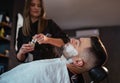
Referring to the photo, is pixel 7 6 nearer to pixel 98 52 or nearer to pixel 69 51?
pixel 69 51

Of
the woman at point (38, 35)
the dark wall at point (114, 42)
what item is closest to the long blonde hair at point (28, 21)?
the woman at point (38, 35)

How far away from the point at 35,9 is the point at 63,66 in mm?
376

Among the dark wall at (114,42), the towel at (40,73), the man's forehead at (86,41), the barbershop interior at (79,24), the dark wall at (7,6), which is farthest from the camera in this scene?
the dark wall at (114,42)

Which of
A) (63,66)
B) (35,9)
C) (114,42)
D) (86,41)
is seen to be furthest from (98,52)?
(114,42)

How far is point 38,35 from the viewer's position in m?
1.26

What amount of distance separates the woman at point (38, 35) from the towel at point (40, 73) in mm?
54

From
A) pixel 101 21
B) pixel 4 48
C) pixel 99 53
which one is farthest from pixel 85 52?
pixel 101 21

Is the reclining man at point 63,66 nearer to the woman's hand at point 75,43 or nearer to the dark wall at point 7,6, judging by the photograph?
the woman's hand at point 75,43

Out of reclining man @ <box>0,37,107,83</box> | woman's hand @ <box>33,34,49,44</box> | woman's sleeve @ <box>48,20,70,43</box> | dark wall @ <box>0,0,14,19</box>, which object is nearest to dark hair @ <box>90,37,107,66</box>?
reclining man @ <box>0,37,107,83</box>

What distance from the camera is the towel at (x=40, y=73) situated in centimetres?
117

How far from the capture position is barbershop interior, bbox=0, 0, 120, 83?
141cm

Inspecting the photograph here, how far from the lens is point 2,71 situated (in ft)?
4.38

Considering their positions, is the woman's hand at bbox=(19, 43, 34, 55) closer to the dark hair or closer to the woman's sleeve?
the woman's sleeve

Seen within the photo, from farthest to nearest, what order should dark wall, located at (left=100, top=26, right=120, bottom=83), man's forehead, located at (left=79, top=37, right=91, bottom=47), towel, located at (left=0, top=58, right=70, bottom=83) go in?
dark wall, located at (left=100, top=26, right=120, bottom=83) → man's forehead, located at (left=79, top=37, right=91, bottom=47) → towel, located at (left=0, top=58, right=70, bottom=83)
